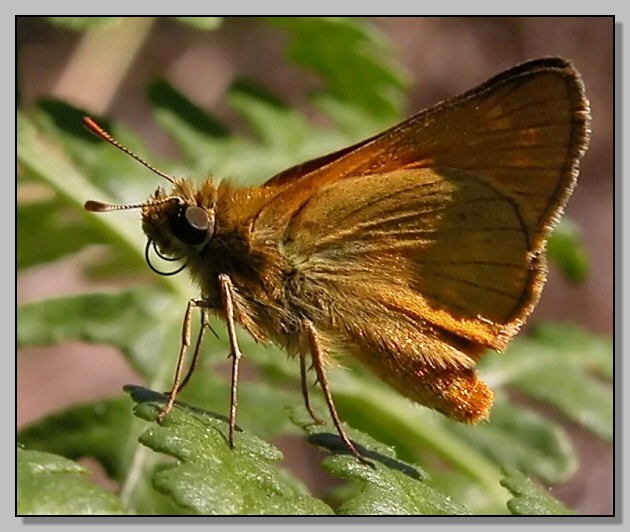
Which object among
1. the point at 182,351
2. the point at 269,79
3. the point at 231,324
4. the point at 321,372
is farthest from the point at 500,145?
the point at 269,79

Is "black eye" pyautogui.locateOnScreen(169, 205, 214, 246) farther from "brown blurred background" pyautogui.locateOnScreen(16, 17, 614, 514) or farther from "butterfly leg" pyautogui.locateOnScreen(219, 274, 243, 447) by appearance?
"brown blurred background" pyautogui.locateOnScreen(16, 17, 614, 514)

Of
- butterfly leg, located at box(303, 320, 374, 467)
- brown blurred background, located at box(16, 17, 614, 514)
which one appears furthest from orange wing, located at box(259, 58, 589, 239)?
brown blurred background, located at box(16, 17, 614, 514)

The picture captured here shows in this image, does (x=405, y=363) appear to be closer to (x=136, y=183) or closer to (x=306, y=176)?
(x=306, y=176)

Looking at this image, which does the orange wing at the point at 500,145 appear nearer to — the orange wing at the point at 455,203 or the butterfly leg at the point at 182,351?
the orange wing at the point at 455,203

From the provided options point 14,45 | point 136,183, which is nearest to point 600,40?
point 136,183

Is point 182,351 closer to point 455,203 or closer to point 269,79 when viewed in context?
point 455,203

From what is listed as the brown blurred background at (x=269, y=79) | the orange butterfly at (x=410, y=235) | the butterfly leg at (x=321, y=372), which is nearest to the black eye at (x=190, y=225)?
the orange butterfly at (x=410, y=235)
